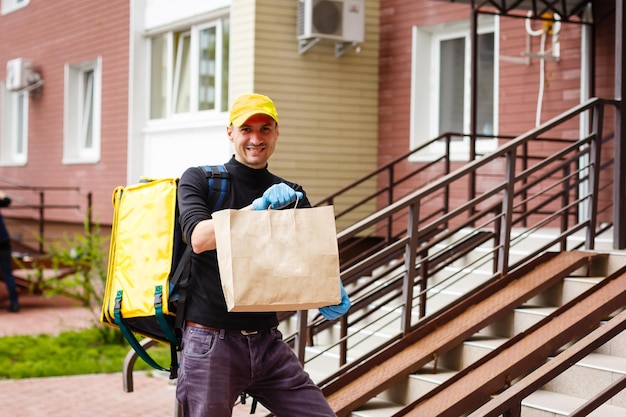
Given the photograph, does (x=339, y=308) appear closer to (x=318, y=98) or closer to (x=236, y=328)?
(x=236, y=328)

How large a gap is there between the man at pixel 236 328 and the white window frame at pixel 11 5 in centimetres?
1643

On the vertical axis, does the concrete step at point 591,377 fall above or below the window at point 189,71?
below

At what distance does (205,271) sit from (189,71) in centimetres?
1059

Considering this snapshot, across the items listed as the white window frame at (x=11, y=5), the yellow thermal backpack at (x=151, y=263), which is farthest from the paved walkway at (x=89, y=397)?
the white window frame at (x=11, y=5)

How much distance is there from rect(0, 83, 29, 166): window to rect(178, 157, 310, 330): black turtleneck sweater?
54.6ft

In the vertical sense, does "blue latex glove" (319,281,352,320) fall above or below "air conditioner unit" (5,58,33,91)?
below

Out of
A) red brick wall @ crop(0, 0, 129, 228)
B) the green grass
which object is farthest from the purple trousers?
red brick wall @ crop(0, 0, 129, 228)

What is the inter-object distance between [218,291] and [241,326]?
16 centimetres

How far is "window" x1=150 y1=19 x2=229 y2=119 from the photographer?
13.0 metres

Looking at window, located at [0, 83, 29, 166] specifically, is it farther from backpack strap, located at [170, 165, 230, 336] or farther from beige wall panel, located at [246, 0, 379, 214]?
backpack strap, located at [170, 165, 230, 336]

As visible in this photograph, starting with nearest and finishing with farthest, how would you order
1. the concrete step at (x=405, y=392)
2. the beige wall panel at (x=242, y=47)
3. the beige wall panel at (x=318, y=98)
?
the concrete step at (x=405, y=392) → the beige wall panel at (x=242, y=47) → the beige wall panel at (x=318, y=98)

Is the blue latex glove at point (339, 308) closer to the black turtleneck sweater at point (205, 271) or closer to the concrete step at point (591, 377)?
the black turtleneck sweater at point (205, 271)

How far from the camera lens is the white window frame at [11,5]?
62.6ft

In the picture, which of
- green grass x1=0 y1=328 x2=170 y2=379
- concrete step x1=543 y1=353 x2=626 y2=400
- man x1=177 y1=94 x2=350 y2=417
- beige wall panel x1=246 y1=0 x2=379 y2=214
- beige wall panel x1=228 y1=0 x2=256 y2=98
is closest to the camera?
man x1=177 y1=94 x2=350 y2=417
